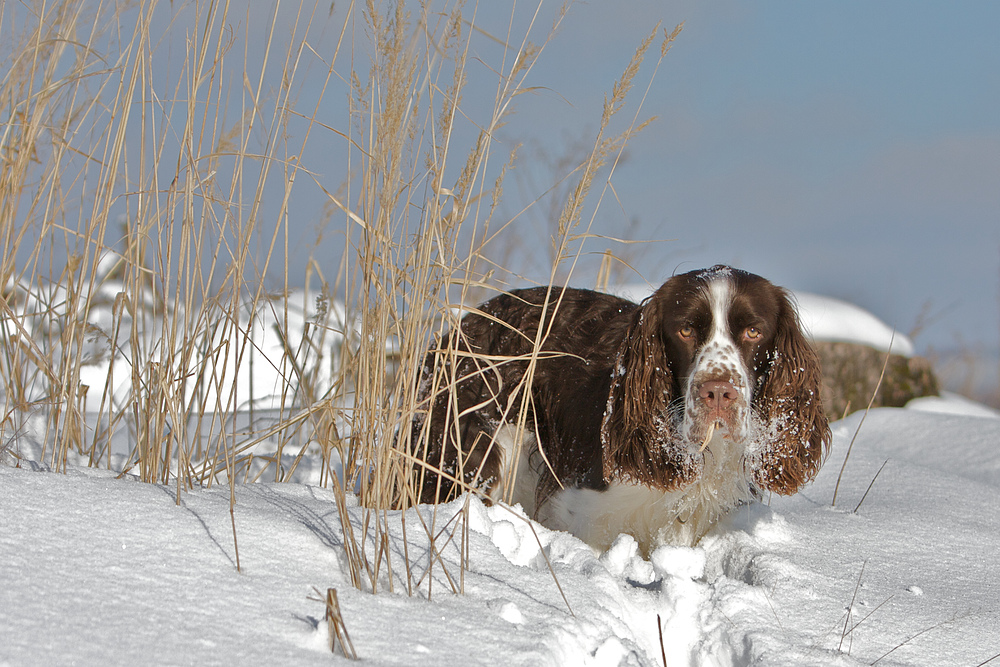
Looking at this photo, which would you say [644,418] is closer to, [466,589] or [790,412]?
[790,412]

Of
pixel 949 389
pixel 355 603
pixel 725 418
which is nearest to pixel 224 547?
pixel 355 603

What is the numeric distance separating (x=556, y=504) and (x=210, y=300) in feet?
4.99

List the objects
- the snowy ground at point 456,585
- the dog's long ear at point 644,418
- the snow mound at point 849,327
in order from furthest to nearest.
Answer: the snow mound at point 849,327 < the dog's long ear at point 644,418 < the snowy ground at point 456,585

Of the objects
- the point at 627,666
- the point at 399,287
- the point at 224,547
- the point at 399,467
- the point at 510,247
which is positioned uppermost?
the point at 510,247

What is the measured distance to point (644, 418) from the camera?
296cm

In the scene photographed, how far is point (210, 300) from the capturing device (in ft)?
7.89

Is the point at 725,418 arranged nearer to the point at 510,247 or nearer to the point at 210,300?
the point at 210,300

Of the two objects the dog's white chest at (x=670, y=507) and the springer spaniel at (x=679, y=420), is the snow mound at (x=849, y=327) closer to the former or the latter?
the springer spaniel at (x=679, y=420)

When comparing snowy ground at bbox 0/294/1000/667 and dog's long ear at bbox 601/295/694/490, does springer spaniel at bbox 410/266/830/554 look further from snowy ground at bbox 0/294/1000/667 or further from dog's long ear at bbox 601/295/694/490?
snowy ground at bbox 0/294/1000/667

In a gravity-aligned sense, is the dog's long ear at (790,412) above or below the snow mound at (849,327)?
below

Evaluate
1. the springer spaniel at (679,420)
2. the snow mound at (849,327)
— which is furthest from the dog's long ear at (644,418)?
the snow mound at (849,327)

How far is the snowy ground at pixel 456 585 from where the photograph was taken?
148cm

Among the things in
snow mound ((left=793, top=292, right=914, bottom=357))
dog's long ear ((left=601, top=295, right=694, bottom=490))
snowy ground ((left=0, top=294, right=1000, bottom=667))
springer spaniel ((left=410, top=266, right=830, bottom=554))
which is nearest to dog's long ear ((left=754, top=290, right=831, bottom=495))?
springer spaniel ((left=410, top=266, right=830, bottom=554))

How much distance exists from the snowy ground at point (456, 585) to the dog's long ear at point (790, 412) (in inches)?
6.5
